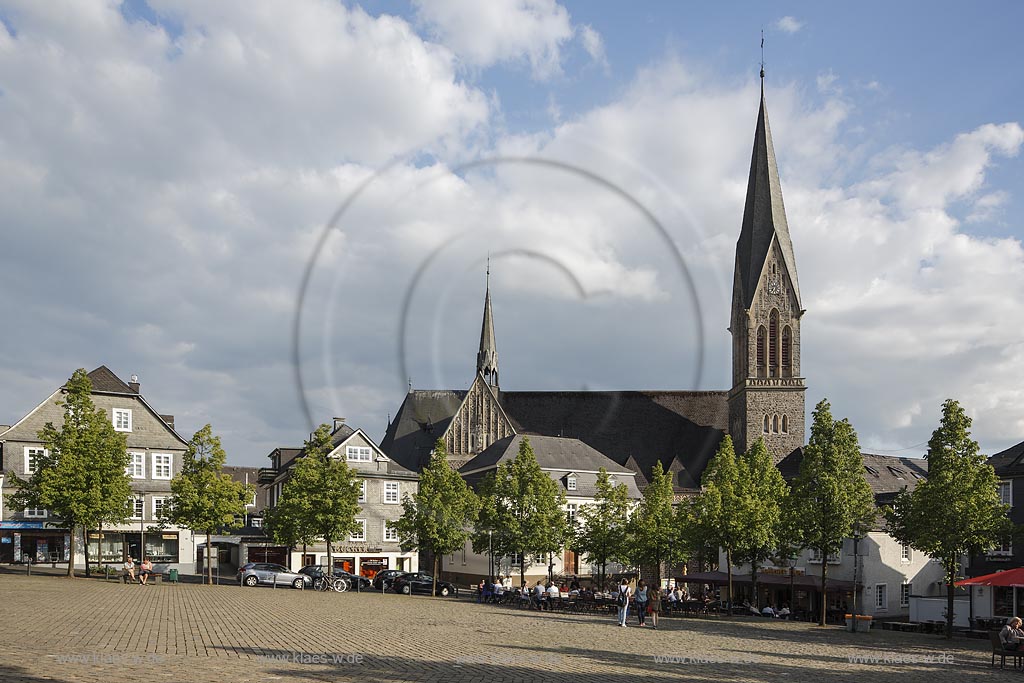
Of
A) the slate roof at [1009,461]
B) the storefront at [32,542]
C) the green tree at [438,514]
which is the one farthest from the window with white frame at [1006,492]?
the storefront at [32,542]

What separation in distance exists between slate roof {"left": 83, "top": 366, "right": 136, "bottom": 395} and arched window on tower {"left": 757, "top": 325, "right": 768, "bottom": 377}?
206ft

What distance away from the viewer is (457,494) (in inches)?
2386

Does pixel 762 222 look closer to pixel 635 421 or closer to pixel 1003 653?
pixel 635 421

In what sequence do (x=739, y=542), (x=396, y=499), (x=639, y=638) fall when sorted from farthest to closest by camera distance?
(x=396, y=499)
(x=739, y=542)
(x=639, y=638)

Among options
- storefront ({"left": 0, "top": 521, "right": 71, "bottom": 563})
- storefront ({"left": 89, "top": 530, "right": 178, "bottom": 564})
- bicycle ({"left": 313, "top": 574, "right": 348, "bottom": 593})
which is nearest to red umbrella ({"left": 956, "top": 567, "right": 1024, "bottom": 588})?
bicycle ({"left": 313, "top": 574, "right": 348, "bottom": 593})

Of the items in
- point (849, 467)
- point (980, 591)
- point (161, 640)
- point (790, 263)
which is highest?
point (790, 263)

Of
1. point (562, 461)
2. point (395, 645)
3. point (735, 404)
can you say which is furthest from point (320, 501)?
point (735, 404)

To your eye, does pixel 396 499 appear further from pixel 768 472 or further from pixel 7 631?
pixel 7 631

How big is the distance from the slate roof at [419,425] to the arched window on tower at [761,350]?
31230 millimetres

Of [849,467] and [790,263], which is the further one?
[790,263]

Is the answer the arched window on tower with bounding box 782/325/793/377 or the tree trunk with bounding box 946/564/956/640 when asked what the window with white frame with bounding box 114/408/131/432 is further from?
the arched window on tower with bounding box 782/325/793/377

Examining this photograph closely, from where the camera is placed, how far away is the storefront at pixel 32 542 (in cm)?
6500

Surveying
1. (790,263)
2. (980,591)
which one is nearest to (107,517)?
(980,591)

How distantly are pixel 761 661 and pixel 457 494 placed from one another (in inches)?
1404
